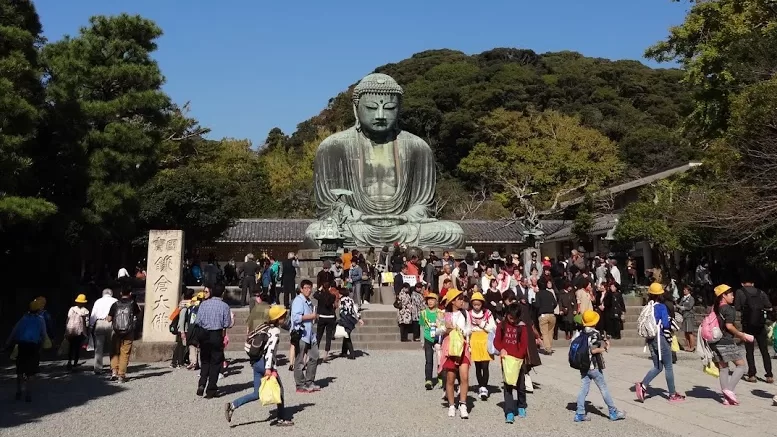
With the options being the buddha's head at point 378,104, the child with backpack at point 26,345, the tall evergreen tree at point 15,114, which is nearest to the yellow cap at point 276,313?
the child with backpack at point 26,345

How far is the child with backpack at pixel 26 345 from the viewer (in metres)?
7.34

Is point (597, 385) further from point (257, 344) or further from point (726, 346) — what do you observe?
point (257, 344)

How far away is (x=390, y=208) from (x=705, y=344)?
13.0 m

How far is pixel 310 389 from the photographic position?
763 cm

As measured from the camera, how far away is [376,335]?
469 inches

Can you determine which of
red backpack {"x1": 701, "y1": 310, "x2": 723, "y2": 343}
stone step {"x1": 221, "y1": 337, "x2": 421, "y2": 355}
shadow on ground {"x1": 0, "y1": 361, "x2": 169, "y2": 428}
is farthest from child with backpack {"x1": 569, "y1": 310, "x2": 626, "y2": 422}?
stone step {"x1": 221, "y1": 337, "x2": 421, "y2": 355}

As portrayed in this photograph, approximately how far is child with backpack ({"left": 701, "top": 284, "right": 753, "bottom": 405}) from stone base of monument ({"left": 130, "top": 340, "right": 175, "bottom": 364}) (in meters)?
7.59

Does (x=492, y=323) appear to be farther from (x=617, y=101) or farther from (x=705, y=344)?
(x=617, y=101)

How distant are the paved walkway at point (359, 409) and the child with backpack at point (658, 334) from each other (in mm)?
191

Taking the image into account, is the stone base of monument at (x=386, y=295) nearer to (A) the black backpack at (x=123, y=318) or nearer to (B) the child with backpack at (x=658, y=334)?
(A) the black backpack at (x=123, y=318)

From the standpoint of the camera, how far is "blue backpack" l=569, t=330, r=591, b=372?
19.5ft

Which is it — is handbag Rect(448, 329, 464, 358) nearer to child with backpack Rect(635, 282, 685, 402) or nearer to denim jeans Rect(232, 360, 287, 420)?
denim jeans Rect(232, 360, 287, 420)

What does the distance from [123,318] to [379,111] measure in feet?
40.2

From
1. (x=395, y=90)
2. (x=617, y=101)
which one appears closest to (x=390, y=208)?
(x=395, y=90)
